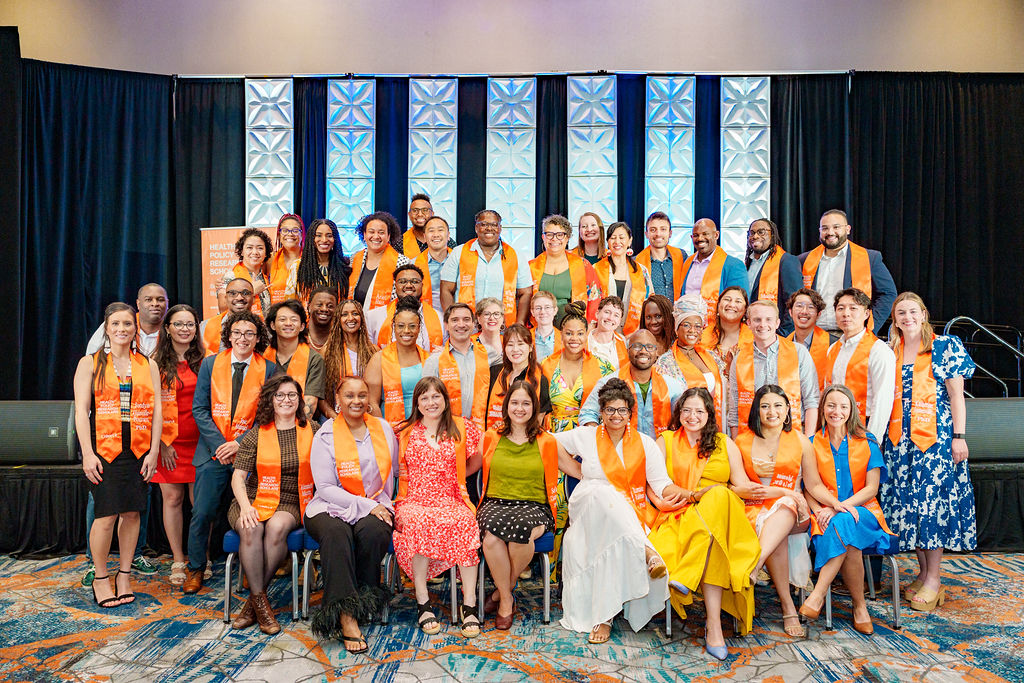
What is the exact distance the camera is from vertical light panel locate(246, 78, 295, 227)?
642 centimetres

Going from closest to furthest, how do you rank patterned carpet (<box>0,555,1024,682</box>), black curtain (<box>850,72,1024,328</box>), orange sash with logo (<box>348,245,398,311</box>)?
patterned carpet (<box>0,555,1024,682</box>)
orange sash with logo (<box>348,245,398,311</box>)
black curtain (<box>850,72,1024,328</box>)

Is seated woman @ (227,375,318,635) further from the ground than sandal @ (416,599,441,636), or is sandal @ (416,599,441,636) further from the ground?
seated woman @ (227,375,318,635)

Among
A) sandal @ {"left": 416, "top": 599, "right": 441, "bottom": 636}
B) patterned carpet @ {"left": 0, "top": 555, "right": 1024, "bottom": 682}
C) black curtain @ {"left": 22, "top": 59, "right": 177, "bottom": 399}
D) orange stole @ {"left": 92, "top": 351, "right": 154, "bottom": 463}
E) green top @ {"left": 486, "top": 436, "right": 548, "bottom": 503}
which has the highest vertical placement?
black curtain @ {"left": 22, "top": 59, "right": 177, "bottom": 399}

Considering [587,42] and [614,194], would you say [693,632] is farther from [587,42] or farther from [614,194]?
[587,42]

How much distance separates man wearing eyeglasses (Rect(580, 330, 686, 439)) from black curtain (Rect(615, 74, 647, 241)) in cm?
296

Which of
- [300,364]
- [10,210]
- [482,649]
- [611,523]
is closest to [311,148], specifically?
[10,210]

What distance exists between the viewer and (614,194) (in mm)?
6277

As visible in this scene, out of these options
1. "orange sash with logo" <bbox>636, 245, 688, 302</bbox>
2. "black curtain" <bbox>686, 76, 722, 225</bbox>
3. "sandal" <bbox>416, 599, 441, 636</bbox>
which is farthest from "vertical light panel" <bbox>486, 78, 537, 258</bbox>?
"sandal" <bbox>416, 599, 441, 636</bbox>

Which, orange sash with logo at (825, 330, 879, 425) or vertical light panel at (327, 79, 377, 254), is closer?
orange sash with logo at (825, 330, 879, 425)

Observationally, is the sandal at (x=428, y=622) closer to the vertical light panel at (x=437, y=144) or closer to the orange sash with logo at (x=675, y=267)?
the orange sash with logo at (x=675, y=267)

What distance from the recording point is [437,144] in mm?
6430

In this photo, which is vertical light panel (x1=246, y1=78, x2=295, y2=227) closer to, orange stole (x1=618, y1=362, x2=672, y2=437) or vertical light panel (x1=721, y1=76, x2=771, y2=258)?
vertical light panel (x1=721, y1=76, x2=771, y2=258)

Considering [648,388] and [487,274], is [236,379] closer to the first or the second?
[487,274]

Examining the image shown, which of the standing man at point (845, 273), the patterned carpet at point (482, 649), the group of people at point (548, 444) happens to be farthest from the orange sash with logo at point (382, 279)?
the standing man at point (845, 273)
